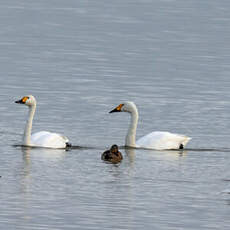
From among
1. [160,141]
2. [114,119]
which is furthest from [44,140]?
[114,119]

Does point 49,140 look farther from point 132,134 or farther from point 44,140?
point 132,134

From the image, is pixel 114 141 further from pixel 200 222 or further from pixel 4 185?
pixel 200 222

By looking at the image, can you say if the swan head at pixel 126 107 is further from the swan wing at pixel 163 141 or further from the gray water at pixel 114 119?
the swan wing at pixel 163 141

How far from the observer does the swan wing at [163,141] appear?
25.9 metres

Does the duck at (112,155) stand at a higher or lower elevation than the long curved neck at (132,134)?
lower

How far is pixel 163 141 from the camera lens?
2597 centimetres

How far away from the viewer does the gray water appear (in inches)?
711

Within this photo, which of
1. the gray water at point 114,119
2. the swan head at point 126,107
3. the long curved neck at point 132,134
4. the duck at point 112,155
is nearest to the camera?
the gray water at point 114,119

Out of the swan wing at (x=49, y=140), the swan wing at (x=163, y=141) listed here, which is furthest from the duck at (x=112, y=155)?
the swan wing at (x=163, y=141)

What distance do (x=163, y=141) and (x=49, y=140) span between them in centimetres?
266

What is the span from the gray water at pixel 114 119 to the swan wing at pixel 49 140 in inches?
8.7

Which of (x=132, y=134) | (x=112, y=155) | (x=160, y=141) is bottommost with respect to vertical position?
(x=112, y=155)

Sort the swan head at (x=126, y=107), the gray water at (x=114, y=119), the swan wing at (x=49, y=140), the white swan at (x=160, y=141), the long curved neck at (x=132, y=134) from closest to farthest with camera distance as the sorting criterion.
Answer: the gray water at (x=114, y=119), the swan wing at (x=49, y=140), the white swan at (x=160, y=141), the long curved neck at (x=132, y=134), the swan head at (x=126, y=107)

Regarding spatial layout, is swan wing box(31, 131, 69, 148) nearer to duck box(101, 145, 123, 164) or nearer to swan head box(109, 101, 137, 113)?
duck box(101, 145, 123, 164)
